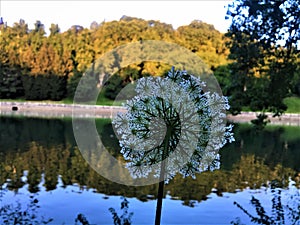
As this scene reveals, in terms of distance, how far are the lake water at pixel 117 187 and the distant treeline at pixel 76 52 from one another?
33.5 m

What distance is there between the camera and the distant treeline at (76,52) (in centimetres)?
5822

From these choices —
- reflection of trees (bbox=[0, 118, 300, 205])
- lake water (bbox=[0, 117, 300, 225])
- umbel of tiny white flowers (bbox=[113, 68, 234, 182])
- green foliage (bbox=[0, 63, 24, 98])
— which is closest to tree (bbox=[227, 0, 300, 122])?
lake water (bbox=[0, 117, 300, 225])

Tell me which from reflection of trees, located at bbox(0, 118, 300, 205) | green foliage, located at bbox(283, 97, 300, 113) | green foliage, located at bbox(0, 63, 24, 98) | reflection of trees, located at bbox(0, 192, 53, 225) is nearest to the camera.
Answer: reflection of trees, located at bbox(0, 192, 53, 225)

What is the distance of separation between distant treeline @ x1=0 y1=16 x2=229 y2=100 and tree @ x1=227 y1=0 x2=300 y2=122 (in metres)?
42.3

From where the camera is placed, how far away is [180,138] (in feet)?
7.06

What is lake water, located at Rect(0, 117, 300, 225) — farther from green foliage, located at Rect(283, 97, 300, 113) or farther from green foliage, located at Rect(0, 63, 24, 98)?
green foliage, located at Rect(0, 63, 24, 98)

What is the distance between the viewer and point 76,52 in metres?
64.4

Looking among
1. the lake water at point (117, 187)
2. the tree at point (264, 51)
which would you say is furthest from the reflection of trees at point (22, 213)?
the tree at point (264, 51)

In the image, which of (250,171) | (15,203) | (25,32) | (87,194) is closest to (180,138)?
(15,203)

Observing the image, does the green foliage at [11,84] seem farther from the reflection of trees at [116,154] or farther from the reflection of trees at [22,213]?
the reflection of trees at [22,213]

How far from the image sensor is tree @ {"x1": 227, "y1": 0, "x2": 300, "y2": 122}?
429 inches

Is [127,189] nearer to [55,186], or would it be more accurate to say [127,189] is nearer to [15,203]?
[55,186]

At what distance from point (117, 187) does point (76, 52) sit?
51078mm

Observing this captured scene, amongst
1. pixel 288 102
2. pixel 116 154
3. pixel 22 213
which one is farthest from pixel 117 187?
pixel 288 102
